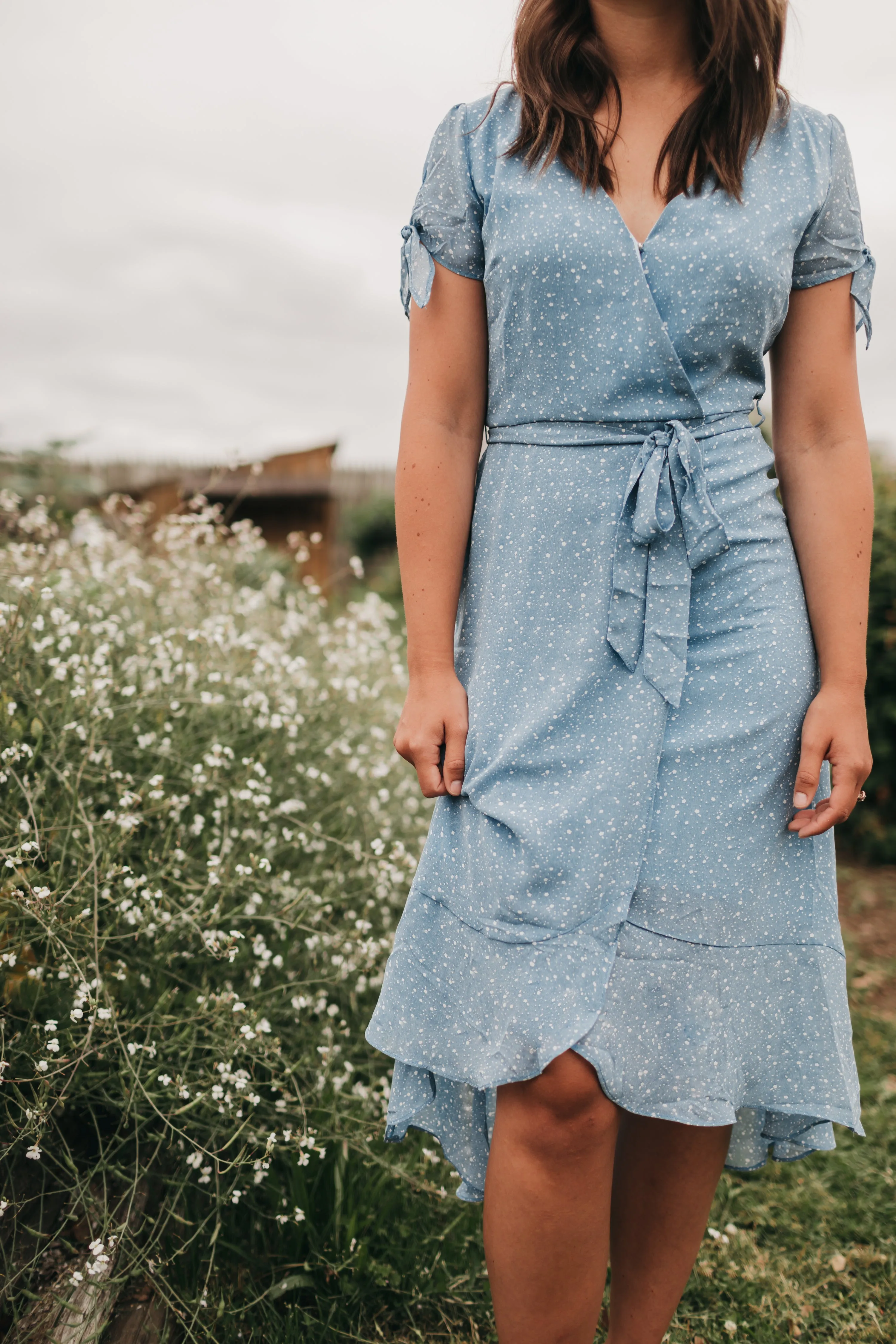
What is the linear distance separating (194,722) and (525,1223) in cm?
135

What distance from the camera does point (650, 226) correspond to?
1347 millimetres

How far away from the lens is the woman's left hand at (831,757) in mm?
1351

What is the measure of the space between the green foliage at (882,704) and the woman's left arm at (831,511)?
10.8 ft

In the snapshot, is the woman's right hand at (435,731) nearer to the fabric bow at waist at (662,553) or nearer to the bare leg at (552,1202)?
the fabric bow at waist at (662,553)

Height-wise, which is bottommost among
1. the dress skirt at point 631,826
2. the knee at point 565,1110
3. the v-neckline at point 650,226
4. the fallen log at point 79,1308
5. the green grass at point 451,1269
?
the green grass at point 451,1269

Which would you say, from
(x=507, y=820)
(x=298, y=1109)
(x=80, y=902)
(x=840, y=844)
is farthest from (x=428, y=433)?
(x=840, y=844)

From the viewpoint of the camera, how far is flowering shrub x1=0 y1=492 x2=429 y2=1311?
65.6 inches

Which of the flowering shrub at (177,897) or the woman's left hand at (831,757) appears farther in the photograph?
the flowering shrub at (177,897)

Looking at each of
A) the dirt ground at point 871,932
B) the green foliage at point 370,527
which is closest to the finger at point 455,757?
the dirt ground at point 871,932

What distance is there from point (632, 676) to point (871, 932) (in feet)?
10.4

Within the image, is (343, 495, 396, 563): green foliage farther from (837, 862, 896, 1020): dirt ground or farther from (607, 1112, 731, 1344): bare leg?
(607, 1112, 731, 1344): bare leg

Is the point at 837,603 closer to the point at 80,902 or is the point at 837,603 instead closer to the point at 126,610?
the point at 80,902

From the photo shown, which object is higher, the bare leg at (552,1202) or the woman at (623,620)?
the woman at (623,620)

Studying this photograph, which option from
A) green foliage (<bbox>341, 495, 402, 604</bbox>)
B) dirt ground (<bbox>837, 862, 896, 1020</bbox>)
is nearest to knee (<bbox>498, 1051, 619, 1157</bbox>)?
dirt ground (<bbox>837, 862, 896, 1020</bbox>)
